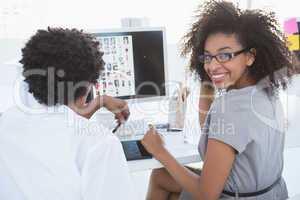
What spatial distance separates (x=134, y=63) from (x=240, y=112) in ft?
2.24

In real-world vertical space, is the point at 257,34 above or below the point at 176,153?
above

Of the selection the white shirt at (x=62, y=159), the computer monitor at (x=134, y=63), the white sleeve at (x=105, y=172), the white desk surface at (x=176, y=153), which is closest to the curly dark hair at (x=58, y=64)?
the white shirt at (x=62, y=159)

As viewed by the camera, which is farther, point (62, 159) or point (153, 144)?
point (153, 144)

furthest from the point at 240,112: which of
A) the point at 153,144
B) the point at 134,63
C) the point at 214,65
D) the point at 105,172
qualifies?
the point at 134,63

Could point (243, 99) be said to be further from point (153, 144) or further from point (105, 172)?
point (105, 172)

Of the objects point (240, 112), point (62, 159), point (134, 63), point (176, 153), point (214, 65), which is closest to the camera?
point (62, 159)

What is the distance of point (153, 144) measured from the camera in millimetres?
1237

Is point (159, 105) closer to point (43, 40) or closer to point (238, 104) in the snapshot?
point (238, 104)

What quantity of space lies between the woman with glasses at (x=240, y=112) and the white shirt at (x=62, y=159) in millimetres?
357

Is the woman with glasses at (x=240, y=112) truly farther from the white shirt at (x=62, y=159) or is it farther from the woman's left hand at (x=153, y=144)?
the white shirt at (x=62, y=159)

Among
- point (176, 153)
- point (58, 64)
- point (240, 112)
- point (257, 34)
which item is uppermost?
point (257, 34)

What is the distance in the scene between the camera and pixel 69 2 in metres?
2.51

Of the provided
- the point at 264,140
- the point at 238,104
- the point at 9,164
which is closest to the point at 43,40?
the point at 9,164

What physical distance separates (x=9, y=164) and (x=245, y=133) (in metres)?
0.64
